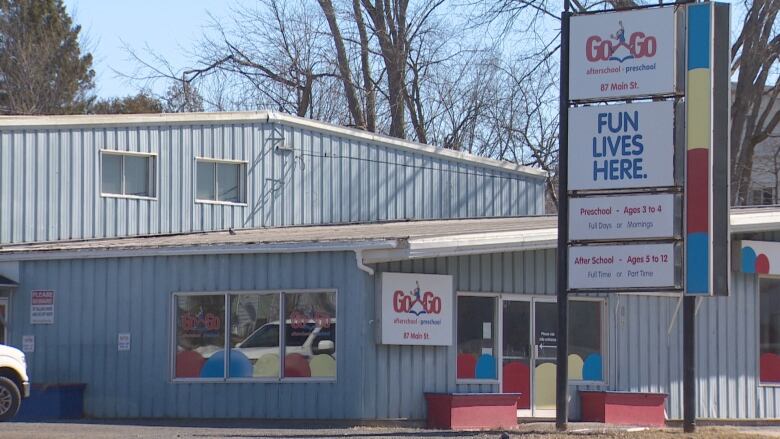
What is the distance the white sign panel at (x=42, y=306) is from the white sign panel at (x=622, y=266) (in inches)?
383

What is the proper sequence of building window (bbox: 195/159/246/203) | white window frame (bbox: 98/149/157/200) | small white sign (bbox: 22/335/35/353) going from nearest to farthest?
small white sign (bbox: 22/335/35/353), white window frame (bbox: 98/149/157/200), building window (bbox: 195/159/246/203)

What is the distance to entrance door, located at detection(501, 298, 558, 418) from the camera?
2150 cm

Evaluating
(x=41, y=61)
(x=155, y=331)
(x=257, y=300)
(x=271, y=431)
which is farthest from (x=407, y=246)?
(x=41, y=61)

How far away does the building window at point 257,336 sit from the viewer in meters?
19.8

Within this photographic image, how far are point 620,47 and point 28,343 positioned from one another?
38.6 ft

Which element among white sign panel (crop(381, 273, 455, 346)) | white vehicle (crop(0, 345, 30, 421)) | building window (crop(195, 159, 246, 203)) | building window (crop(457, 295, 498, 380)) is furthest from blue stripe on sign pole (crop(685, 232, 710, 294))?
building window (crop(195, 159, 246, 203))

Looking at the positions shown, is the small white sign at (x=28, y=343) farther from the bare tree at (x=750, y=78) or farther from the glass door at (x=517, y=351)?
the bare tree at (x=750, y=78)

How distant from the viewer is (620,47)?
17469 millimetres

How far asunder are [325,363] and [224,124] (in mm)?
8536

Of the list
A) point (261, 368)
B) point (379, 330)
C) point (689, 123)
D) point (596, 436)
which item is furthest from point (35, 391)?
point (689, 123)

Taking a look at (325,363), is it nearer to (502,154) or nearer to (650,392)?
(650,392)

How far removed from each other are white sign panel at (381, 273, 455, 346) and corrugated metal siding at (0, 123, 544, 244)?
7.65 m

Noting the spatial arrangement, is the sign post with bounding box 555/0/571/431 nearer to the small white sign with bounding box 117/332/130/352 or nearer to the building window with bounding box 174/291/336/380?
the building window with bounding box 174/291/336/380

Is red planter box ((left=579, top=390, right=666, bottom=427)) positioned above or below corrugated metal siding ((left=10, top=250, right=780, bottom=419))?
below
